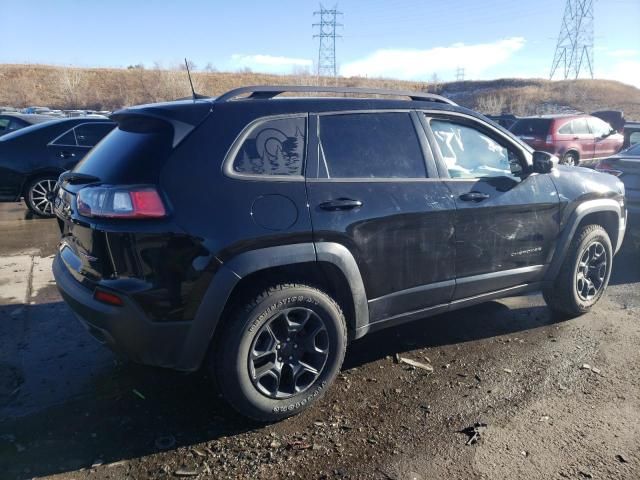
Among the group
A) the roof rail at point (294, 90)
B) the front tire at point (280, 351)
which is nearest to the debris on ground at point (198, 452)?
the front tire at point (280, 351)

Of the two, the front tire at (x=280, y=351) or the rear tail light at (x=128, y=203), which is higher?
the rear tail light at (x=128, y=203)

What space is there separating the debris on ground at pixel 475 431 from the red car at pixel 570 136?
11.6 metres

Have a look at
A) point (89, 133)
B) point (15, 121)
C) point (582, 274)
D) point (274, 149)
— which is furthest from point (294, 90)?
point (15, 121)

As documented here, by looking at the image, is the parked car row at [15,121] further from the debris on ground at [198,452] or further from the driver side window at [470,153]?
the debris on ground at [198,452]

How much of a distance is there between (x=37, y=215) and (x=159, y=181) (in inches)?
270

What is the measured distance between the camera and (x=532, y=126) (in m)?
13.8

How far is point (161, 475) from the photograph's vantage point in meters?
2.55

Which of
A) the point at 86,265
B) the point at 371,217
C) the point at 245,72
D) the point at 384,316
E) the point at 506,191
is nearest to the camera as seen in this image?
the point at 86,265

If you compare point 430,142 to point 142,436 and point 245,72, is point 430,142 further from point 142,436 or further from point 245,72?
point 245,72

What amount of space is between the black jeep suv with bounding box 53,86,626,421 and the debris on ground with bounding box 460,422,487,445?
825 mm

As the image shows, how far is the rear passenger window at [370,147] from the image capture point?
318 centimetres

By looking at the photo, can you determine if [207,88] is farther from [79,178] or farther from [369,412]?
[369,412]

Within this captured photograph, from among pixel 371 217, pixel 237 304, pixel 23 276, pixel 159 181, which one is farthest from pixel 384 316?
pixel 23 276

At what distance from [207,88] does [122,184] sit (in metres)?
56.5
